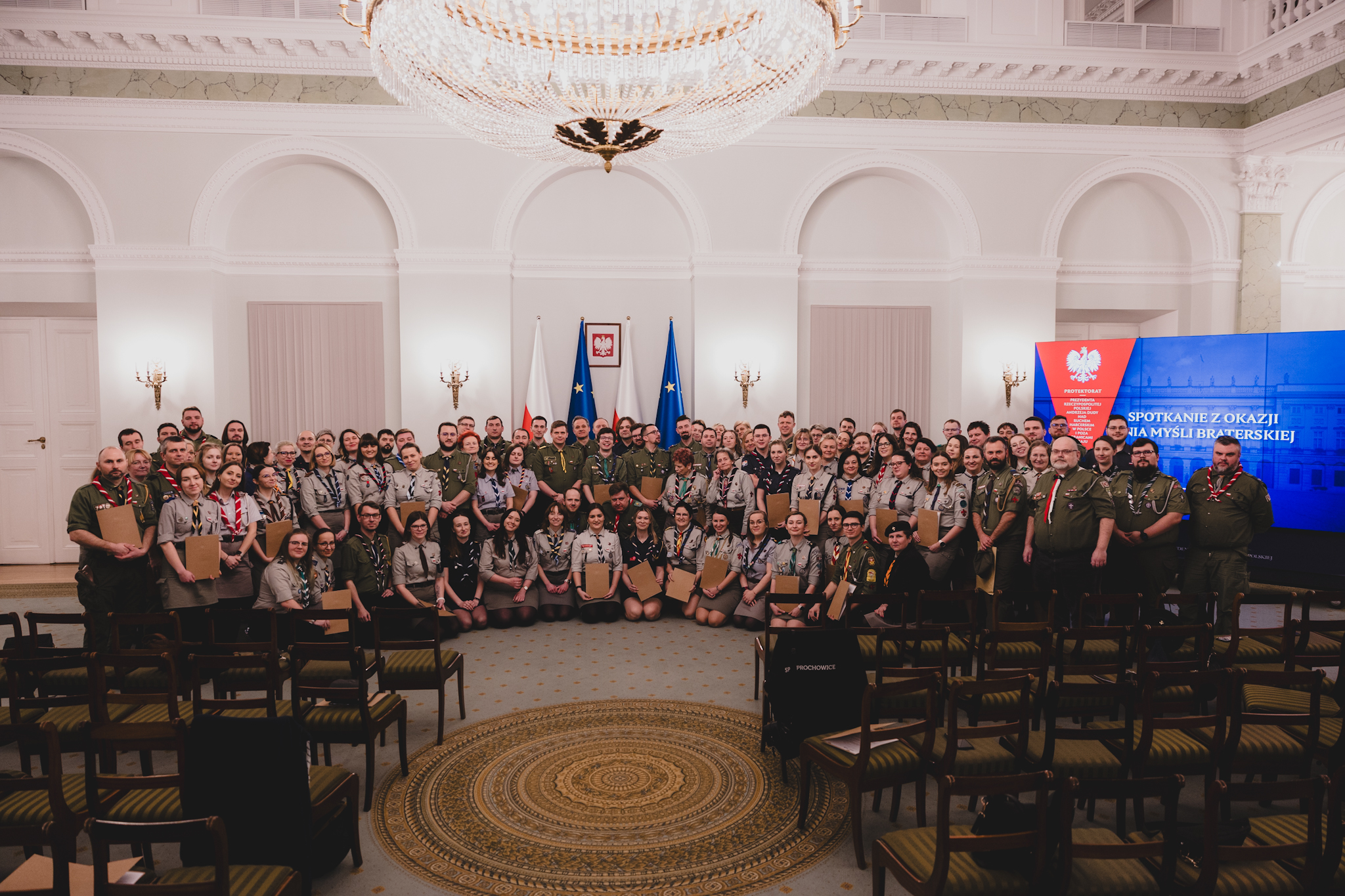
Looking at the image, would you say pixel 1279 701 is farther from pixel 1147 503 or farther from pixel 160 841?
pixel 160 841

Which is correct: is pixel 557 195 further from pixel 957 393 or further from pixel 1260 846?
pixel 1260 846

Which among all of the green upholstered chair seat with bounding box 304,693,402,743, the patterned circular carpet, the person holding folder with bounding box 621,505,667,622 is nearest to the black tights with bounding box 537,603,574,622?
the person holding folder with bounding box 621,505,667,622

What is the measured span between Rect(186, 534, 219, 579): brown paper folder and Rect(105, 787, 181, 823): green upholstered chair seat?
2.79 meters

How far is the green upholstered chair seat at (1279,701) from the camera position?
13.5ft

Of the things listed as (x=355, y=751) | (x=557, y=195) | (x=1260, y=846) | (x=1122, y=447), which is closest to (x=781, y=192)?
(x=557, y=195)

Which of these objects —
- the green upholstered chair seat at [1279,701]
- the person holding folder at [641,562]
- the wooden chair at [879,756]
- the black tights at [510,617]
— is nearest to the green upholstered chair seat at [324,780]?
the wooden chair at [879,756]

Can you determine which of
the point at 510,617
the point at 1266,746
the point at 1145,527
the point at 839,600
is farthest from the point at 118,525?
the point at 1145,527

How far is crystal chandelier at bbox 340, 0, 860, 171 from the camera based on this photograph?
4.02m

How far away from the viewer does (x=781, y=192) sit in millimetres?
10117

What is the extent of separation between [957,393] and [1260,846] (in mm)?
8678

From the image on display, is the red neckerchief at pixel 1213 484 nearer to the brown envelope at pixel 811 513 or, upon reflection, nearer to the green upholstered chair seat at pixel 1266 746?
the green upholstered chair seat at pixel 1266 746

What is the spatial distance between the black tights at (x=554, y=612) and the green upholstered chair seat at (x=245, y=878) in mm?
4675

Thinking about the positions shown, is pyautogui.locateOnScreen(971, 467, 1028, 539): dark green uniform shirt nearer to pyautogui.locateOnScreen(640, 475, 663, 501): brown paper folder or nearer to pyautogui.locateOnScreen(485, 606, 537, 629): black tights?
pyautogui.locateOnScreen(640, 475, 663, 501): brown paper folder

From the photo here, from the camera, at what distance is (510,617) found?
7402 mm
